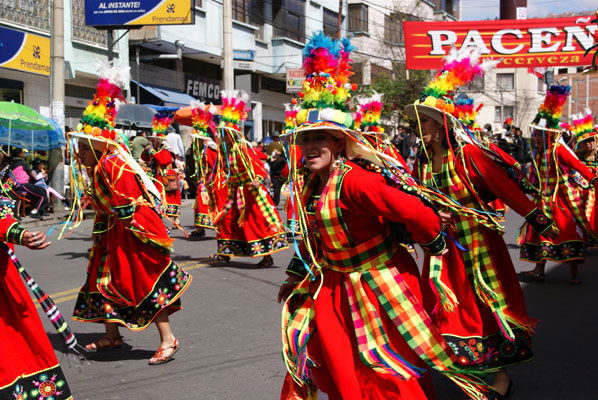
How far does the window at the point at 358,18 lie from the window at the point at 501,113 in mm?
14240

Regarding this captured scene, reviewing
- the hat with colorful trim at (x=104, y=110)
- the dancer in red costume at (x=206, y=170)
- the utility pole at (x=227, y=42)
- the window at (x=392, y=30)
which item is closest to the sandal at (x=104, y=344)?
the hat with colorful trim at (x=104, y=110)

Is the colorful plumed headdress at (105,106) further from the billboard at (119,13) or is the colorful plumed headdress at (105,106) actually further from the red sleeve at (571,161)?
the billboard at (119,13)

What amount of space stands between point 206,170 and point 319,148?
786cm

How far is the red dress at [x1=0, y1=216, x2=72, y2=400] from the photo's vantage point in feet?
12.2

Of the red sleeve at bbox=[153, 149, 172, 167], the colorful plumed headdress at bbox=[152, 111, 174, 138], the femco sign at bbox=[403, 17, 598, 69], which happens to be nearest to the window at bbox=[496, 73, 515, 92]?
the femco sign at bbox=[403, 17, 598, 69]

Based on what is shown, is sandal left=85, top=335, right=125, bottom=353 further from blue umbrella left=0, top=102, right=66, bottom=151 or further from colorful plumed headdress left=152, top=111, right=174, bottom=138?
blue umbrella left=0, top=102, right=66, bottom=151

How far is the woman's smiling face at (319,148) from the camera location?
3.62 metres

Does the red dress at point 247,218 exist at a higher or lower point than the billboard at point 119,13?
lower

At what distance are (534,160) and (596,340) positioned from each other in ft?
10.5

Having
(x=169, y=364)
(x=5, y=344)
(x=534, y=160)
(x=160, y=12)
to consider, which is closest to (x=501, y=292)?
(x=169, y=364)

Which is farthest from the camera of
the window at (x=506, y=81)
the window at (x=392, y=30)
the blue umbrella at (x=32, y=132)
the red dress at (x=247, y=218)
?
the window at (x=506, y=81)

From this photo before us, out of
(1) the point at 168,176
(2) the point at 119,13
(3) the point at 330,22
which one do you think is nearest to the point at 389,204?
(1) the point at 168,176

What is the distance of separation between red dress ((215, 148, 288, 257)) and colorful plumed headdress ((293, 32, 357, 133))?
5.30 metres

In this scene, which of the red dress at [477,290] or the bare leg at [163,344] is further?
the bare leg at [163,344]
